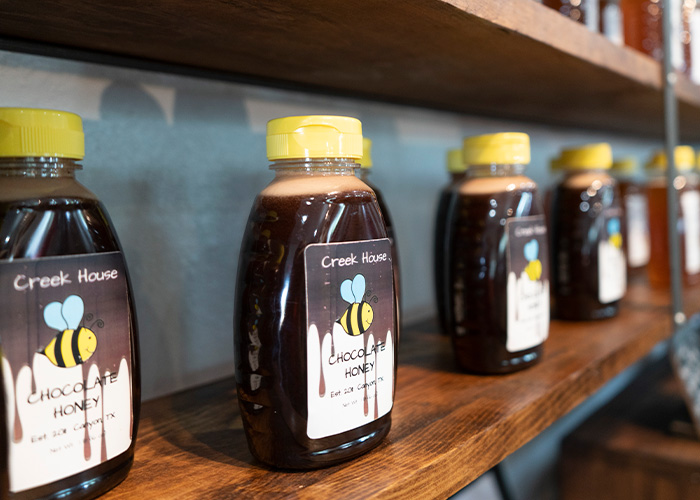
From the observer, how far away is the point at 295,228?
443 millimetres

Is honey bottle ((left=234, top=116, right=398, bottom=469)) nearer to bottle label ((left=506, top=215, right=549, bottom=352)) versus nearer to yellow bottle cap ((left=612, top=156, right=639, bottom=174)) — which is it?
bottle label ((left=506, top=215, right=549, bottom=352))

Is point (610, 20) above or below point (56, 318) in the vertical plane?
above

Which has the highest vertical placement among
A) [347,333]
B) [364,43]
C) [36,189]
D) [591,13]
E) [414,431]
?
[591,13]

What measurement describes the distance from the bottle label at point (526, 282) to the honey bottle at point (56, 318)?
421 mm

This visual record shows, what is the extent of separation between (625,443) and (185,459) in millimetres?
996

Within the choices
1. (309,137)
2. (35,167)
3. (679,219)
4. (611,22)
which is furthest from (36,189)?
(679,219)

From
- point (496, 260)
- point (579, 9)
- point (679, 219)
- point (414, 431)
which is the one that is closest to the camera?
point (414, 431)

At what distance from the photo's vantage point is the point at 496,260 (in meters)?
0.66

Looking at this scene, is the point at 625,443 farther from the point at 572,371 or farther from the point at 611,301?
the point at 572,371

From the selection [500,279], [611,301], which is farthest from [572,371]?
[611,301]

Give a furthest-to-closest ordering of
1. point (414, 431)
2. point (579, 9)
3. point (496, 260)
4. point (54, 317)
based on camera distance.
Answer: point (579, 9), point (496, 260), point (414, 431), point (54, 317)

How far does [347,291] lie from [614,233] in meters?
0.62

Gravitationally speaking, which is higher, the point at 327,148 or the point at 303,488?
the point at 327,148

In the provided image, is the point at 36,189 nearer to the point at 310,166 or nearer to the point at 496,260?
the point at 310,166
